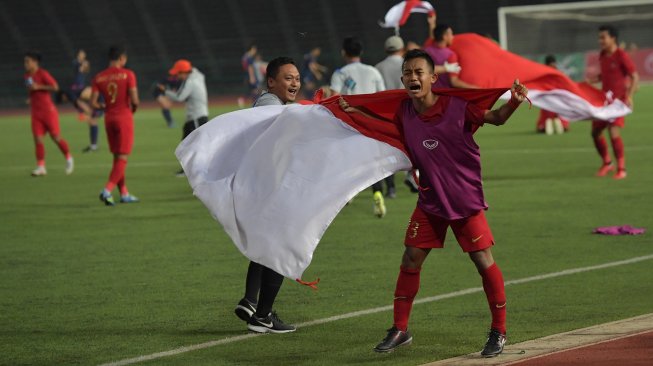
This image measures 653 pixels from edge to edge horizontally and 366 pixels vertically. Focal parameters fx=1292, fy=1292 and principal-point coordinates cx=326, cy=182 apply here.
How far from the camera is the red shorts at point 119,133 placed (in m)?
17.1

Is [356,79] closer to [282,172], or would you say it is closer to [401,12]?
[401,12]

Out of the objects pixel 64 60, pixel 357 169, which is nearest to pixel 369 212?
pixel 357 169

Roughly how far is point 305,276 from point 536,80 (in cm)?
832

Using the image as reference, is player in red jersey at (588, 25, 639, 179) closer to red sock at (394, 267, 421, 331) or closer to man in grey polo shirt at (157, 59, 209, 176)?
man in grey polo shirt at (157, 59, 209, 176)

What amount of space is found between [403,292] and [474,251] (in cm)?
51

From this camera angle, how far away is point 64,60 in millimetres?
56969

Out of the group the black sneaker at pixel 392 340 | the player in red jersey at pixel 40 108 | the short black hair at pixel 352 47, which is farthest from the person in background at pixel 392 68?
the black sneaker at pixel 392 340

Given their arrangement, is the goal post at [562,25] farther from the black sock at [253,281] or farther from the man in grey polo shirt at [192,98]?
the black sock at [253,281]

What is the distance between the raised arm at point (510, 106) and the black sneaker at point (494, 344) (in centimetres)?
124

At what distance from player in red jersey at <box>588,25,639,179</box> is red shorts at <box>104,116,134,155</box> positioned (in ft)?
21.6

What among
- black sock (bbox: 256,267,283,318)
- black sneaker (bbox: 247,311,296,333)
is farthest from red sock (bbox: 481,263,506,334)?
black sneaker (bbox: 247,311,296,333)

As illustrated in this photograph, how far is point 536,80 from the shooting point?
59.8 ft

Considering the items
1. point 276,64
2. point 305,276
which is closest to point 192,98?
point 305,276

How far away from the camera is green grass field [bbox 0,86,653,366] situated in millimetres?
8219
